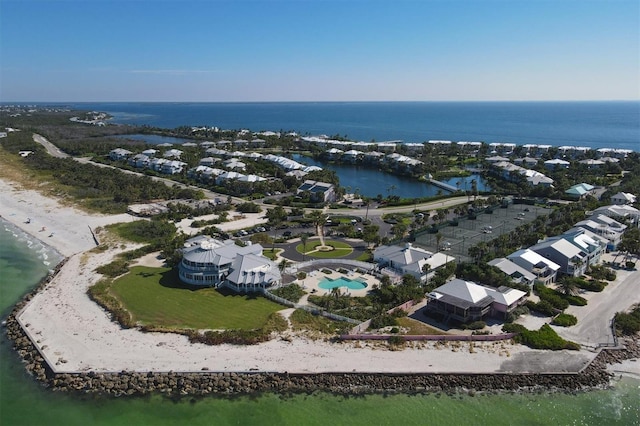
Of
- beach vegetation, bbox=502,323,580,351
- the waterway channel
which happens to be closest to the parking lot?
beach vegetation, bbox=502,323,580,351

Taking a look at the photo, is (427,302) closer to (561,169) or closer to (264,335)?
(264,335)

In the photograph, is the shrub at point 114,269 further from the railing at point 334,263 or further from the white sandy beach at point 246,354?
the railing at point 334,263

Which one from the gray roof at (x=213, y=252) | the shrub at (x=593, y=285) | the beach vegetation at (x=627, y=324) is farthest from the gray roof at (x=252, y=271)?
the shrub at (x=593, y=285)

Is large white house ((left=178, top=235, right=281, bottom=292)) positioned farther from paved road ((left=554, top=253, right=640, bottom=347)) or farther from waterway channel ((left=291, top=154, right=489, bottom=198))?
waterway channel ((left=291, top=154, right=489, bottom=198))

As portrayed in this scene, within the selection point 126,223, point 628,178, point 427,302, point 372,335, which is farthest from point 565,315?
point 628,178

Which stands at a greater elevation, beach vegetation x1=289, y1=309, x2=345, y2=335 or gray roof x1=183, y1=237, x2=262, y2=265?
gray roof x1=183, y1=237, x2=262, y2=265

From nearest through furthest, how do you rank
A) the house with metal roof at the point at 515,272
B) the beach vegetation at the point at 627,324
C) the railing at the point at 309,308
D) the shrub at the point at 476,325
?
the shrub at the point at 476,325 → the beach vegetation at the point at 627,324 → the railing at the point at 309,308 → the house with metal roof at the point at 515,272
